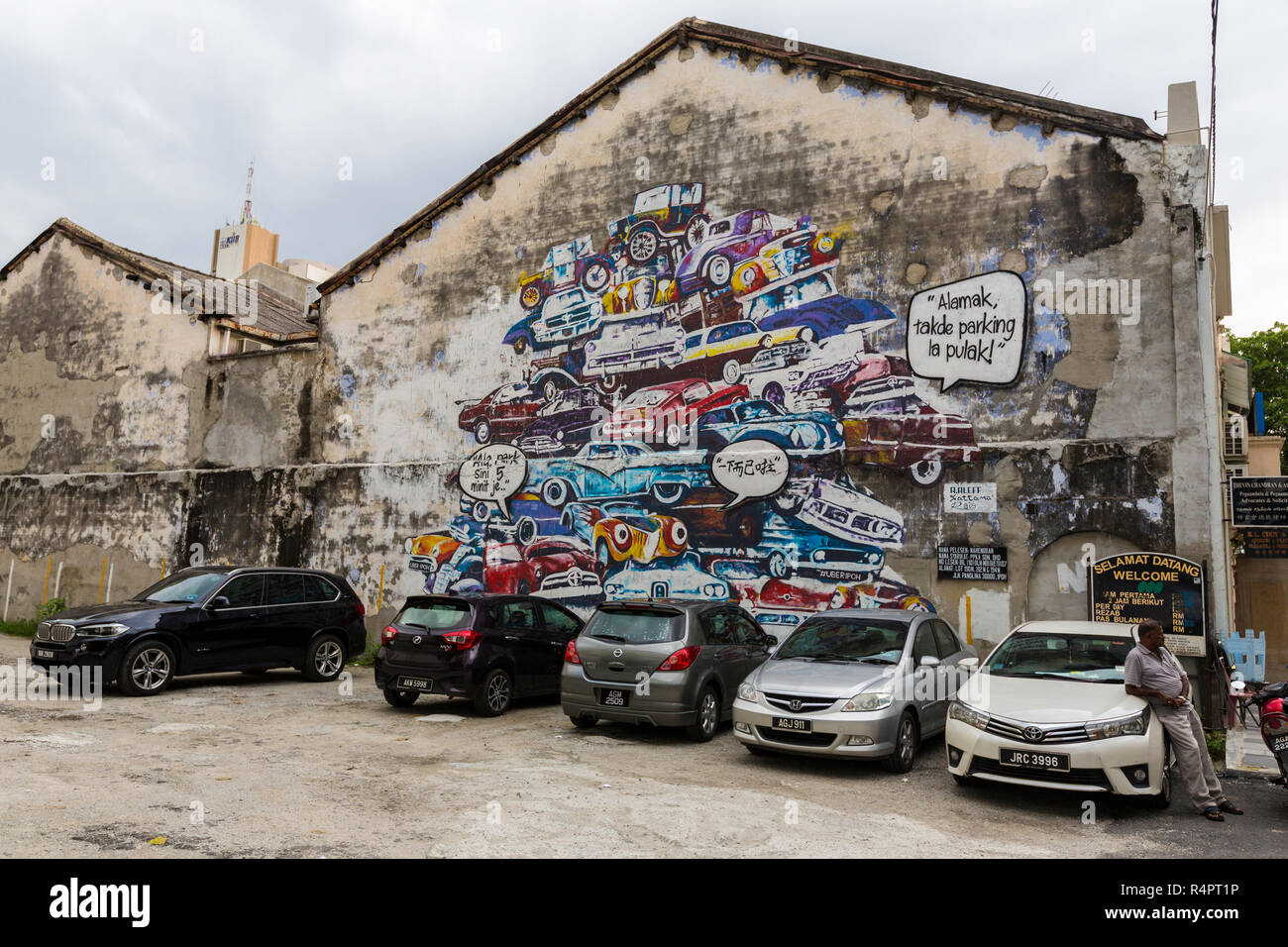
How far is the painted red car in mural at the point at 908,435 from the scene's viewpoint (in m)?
12.9

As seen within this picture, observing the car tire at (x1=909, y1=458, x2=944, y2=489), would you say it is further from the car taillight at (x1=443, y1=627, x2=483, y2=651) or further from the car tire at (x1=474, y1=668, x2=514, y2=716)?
the car taillight at (x1=443, y1=627, x2=483, y2=651)

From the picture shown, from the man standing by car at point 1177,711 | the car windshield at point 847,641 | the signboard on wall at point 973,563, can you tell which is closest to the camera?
the man standing by car at point 1177,711

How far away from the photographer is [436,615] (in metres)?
11.4

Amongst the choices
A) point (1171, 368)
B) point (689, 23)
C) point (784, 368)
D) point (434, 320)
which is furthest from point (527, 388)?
point (1171, 368)

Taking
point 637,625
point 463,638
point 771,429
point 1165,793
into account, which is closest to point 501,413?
point 771,429

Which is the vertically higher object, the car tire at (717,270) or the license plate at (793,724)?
the car tire at (717,270)

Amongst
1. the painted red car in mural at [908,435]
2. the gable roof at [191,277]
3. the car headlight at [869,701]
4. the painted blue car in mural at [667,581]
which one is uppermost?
the gable roof at [191,277]

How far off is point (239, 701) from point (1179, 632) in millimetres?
12044

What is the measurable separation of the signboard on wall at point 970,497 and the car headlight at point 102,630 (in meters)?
11.3

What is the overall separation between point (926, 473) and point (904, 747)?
527cm

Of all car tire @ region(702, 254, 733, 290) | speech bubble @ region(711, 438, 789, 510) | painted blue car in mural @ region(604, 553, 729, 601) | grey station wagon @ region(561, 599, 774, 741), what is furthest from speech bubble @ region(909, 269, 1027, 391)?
grey station wagon @ region(561, 599, 774, 741)

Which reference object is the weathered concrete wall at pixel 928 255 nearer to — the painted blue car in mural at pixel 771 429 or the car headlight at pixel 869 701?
the painted blue car in mural at pixel 771 429

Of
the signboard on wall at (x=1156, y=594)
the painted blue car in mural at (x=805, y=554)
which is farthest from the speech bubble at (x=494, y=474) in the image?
the signboard on wall at (x=1156, y=594)
